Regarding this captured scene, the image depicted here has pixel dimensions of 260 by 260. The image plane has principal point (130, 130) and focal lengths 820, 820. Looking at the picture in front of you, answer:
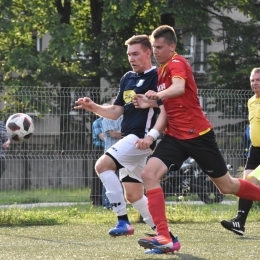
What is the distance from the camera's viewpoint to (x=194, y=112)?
7695 millimetres

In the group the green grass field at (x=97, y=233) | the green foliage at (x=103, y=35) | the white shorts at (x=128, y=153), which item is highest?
the green foliage at (x=103, y=35)

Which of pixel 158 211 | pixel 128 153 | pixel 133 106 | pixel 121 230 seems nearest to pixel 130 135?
pixel 128 153

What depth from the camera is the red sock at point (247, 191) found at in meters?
8.14

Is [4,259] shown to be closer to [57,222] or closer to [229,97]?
[57,222]

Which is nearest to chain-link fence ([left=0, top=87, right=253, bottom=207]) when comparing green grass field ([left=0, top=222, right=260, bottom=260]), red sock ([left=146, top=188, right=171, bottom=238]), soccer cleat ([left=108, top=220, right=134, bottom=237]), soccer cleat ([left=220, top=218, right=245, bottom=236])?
green grass field ([left=0, top=222, right=260, bottom=260])

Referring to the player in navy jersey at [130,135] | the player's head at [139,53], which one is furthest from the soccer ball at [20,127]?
the player's head at [139,53]

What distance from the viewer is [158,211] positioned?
7402 mm

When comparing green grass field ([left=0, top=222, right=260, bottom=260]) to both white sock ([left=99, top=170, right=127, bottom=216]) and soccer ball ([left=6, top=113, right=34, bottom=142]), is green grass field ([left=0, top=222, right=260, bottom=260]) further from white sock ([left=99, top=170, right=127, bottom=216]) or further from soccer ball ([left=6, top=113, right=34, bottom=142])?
soccer ball ([left=6, top=113, right=34, bottom=142])

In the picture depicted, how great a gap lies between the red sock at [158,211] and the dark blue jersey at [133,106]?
3.05 ft

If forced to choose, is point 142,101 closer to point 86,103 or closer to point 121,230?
point 86,103

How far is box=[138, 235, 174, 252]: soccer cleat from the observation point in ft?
23.5

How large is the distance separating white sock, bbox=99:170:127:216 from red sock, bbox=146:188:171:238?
2.97ft

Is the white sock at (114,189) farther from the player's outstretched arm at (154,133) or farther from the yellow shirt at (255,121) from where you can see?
the yellow shirt at (255,121)

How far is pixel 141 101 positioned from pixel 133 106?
66cm
